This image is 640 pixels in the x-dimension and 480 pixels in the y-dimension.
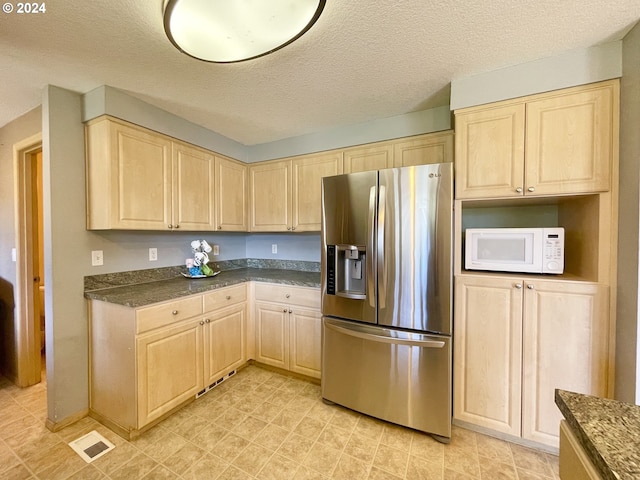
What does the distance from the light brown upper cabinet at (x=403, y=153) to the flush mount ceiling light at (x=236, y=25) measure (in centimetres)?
139

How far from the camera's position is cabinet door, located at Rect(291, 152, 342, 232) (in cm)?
259

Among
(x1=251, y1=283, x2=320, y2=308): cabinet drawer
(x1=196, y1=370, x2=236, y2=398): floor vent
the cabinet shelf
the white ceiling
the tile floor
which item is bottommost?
the tile floor

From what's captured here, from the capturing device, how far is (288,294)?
241 centimetres

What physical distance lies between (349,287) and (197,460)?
1396 millimetres

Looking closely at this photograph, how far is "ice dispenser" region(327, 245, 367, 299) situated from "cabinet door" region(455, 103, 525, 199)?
0.83 meters

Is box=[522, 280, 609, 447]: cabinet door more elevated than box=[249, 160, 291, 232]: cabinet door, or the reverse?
box=[249, 160, 291, 232]: cabinet door

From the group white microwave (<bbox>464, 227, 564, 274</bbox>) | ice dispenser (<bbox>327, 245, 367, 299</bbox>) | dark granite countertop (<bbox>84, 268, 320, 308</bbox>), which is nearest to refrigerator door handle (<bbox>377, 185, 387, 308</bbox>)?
ice dispenser (<bbox>327, 245, 367, 299</bbox>)

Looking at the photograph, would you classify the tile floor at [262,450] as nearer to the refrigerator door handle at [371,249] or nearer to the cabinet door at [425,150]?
the refrigerator door handle at [371,249]

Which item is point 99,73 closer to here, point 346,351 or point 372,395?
point 346,351

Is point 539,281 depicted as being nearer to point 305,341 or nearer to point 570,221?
point 570,221

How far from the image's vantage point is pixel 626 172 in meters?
1.34

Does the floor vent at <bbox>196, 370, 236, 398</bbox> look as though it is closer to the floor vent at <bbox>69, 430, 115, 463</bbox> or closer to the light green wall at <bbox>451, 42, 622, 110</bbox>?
the floor vent at <bbox>69, 430, 115, 463</bbox>

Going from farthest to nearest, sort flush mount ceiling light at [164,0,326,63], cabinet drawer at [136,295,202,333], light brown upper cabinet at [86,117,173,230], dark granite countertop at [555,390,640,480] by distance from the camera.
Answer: light brown upper cabinet at [86,117,173,230] → cabinet drawer at [136,295,202,333] → flush mount ceiling light at [164,0,326,63] → dark granite countertop at [555,390,640,480]

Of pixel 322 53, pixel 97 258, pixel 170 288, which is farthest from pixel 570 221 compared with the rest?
pixel 97 258
